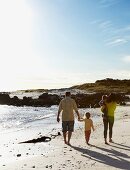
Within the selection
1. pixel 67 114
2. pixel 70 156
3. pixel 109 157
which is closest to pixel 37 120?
pixel 67 114

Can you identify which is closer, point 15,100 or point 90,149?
point 90,149

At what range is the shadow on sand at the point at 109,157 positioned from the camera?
38.3 feet

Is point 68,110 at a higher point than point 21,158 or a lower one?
higher

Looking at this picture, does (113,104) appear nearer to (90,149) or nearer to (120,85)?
(90,149)

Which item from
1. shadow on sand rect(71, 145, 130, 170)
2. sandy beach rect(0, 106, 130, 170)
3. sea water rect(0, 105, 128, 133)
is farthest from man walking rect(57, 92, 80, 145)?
sea water rect(0, 105, 128, 133)

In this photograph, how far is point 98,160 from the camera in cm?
1233

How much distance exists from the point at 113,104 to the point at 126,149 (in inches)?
107

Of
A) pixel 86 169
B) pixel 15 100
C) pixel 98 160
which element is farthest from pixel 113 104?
pixel 15 100

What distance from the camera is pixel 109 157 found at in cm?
1279

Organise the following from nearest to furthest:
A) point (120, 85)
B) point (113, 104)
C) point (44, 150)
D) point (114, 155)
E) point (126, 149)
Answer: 1. point (114, 155)
2. point (126, 149)
3. point (44, 150)
4. point (113, 104)
5. point (120, 85)

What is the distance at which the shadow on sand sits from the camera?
38.3ft

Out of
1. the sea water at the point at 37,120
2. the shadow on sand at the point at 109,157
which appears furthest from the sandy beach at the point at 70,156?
the sea water at the point at 37,120

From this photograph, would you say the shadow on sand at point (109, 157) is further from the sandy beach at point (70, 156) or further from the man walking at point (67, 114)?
the man walking at point (67, 114)

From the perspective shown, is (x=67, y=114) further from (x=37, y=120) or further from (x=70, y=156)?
(x=37, y=120)
